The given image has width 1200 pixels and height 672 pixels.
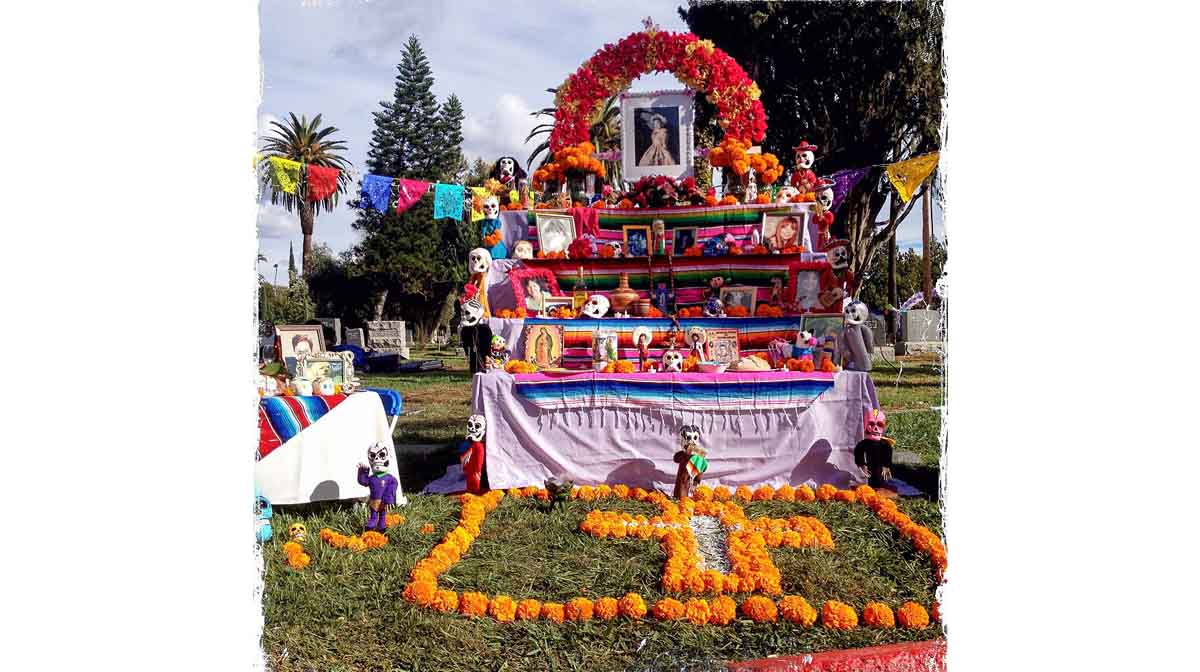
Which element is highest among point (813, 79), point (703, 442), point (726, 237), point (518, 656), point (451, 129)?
point (451, 129)

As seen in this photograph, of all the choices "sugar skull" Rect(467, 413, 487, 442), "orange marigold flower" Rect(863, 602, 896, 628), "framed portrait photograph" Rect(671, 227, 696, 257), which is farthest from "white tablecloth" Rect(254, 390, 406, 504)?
"framed portrait photograph" Rect(671, 227, 696, 257)

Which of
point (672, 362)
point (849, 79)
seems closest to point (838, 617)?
point (672, 362)

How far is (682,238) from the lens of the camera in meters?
A: 8.36

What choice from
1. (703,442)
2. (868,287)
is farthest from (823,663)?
(868,287)

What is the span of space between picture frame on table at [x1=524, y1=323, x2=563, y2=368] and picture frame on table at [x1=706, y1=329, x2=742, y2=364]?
1.54 meters

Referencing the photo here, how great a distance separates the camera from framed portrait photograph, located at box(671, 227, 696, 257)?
8.32 metres

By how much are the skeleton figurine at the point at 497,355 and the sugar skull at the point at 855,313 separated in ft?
10.9

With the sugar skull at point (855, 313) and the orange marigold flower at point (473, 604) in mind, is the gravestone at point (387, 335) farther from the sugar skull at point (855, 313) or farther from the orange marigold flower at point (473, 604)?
the orange marigold flower at point (473, 604)

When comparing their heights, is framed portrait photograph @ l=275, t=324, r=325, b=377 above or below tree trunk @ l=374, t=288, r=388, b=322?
below

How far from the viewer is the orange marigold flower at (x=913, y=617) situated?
372 centimetres

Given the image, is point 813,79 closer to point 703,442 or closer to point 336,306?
point 703,442

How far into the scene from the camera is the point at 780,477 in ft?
20.7

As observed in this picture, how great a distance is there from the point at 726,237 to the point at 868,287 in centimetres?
3553

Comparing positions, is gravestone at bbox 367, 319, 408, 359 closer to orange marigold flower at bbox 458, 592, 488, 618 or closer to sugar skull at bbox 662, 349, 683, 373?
sugar skull at bbox 662, 349, 683, 373
